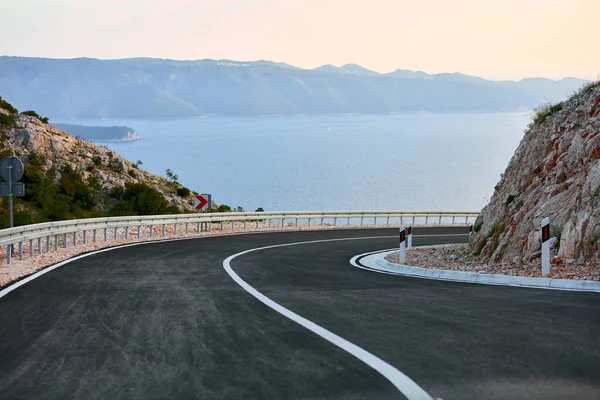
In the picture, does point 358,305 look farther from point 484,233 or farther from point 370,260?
point 370,260

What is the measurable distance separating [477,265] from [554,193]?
2336 millimetres

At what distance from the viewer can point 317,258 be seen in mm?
22938

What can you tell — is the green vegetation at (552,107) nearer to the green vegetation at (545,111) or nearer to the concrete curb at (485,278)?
the green vegetation at (545,111)

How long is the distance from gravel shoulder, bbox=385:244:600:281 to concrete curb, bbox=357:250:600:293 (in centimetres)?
45

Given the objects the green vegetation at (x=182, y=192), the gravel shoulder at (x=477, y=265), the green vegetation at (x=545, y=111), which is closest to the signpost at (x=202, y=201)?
the gravel shoulder at (x=477, y=265)

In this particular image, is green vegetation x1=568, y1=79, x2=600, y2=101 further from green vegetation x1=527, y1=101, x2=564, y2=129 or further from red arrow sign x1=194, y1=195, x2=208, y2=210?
red arrow sign x1=194, y1=195, x2=208, y2=210

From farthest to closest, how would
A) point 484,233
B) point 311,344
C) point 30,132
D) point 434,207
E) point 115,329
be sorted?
point 434,207 < point 30,132 < point 484,233 < point 115,329 < point 311,344

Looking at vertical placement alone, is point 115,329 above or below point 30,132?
below

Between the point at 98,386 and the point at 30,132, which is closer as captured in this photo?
the point at 98,386

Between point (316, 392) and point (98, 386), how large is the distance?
1797 mm

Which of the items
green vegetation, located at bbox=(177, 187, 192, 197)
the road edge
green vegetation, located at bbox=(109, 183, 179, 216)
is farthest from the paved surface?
green vegetation, located at bbox=(177, 187, 192, 197)

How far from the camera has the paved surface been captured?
652cm

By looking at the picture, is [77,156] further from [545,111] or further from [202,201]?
[545,111]

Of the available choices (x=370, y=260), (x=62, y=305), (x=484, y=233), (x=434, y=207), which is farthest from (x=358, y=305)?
(x=434, y=207)
